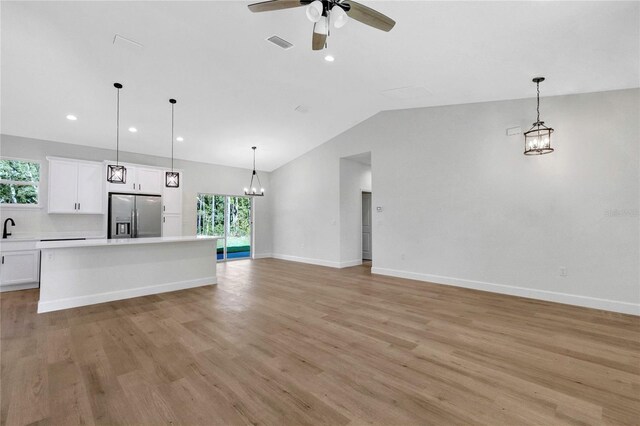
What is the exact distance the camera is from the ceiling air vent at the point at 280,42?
3.48 meters

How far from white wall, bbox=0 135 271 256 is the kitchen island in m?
1.88

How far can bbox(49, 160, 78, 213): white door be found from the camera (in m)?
5.37

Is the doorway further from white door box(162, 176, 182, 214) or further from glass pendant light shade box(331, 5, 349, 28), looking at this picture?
glass pendant light shade box(331, 5, 349, 28)

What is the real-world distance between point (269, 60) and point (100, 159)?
486 cm

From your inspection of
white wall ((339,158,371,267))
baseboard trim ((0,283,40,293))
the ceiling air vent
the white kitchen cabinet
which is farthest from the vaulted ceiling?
baseboard trim ((0,283,40,293))

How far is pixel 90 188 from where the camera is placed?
578 cm

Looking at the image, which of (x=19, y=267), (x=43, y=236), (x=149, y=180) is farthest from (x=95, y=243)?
(x=149, y=180)

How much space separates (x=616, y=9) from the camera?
8.21ft

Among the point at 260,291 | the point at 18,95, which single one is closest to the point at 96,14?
the point at 18,95

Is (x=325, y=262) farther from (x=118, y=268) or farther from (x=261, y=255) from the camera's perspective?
(x=118, y=268)

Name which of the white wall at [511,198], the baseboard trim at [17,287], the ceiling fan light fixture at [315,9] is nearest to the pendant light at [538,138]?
the white wall at [511,198]

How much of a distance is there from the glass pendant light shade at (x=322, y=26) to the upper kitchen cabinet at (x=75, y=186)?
19.0ft

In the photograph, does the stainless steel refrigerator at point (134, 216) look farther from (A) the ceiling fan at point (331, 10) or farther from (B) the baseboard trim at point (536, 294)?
(B) the baseboard trim at point (536, 294)

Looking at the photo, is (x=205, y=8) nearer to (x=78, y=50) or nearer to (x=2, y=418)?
(x=78, y=50)
